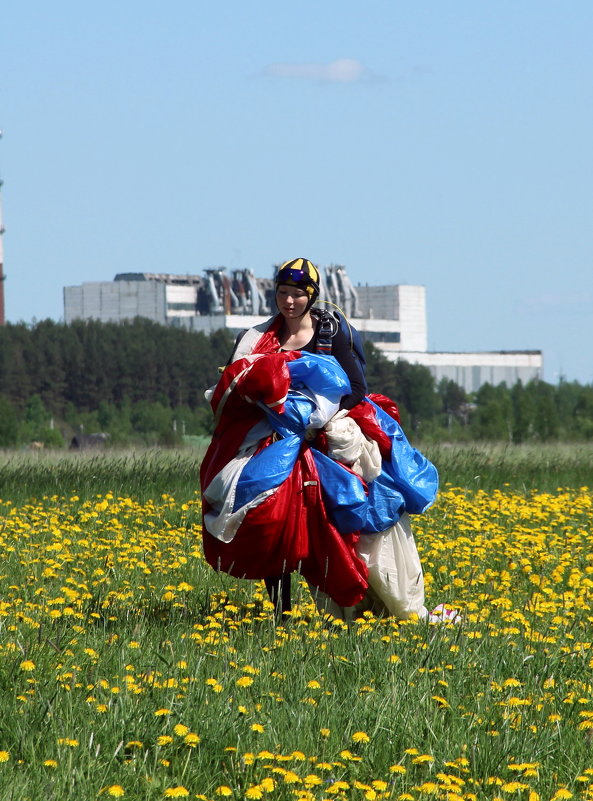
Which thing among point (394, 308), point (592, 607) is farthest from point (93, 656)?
point (394, 308)

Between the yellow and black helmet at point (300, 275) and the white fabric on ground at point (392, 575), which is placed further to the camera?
the white fabric on ground at point (392, 575)

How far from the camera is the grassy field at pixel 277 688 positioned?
148 inches

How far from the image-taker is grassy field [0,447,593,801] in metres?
3.76

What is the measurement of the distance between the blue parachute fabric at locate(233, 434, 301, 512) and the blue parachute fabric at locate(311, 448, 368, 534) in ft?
0.50

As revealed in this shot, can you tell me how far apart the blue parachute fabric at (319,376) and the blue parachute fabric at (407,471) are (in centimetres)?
35

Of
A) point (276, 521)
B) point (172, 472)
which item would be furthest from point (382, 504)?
point (172, 472)

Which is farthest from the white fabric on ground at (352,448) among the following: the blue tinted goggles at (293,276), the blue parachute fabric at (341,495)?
the blue tinted goggles at (293,276)

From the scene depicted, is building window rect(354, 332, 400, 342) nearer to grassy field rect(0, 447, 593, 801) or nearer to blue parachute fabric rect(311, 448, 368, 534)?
grassy field rect(0, 447, 593, 801)

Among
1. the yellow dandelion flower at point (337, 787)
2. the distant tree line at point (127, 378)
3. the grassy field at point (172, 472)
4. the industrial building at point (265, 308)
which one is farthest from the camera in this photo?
the industrial building at point (265, 308)

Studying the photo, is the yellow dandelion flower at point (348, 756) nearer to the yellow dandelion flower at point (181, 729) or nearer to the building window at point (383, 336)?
the yellow dandelion flower at point (181, 729)

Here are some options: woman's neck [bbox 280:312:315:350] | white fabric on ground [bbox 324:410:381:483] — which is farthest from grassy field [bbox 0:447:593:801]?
woman's neck [bbox 280:312:315:350]

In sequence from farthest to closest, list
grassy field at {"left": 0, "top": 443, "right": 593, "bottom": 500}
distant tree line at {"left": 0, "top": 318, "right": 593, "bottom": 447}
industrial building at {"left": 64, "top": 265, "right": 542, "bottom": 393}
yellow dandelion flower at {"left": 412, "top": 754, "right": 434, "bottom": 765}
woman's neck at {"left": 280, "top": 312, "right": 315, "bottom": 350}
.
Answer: industrial building at {"left": 64, "top": 265, "right": 542, "bottom": 393} < distant tree line at {"left": 0, "top": 318, "right": 593, "bottom": 447} < grassy field at {"left": 0, "top": 443, "right": 593, "bottom": 500} < woman's neck at {"left": 280, "top": 312, "right": 315, "bottom": 350} < yellow dandelion flower at {"left": 412, "top": 754, "right": 434, "bottom": 765}

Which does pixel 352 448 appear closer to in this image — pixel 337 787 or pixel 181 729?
pixel 181 729

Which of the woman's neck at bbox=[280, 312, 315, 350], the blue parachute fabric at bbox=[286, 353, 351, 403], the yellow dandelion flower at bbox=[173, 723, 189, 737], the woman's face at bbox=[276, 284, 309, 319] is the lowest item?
the yellow dandelion flower at bbox=[173, 723, 189, 737]
